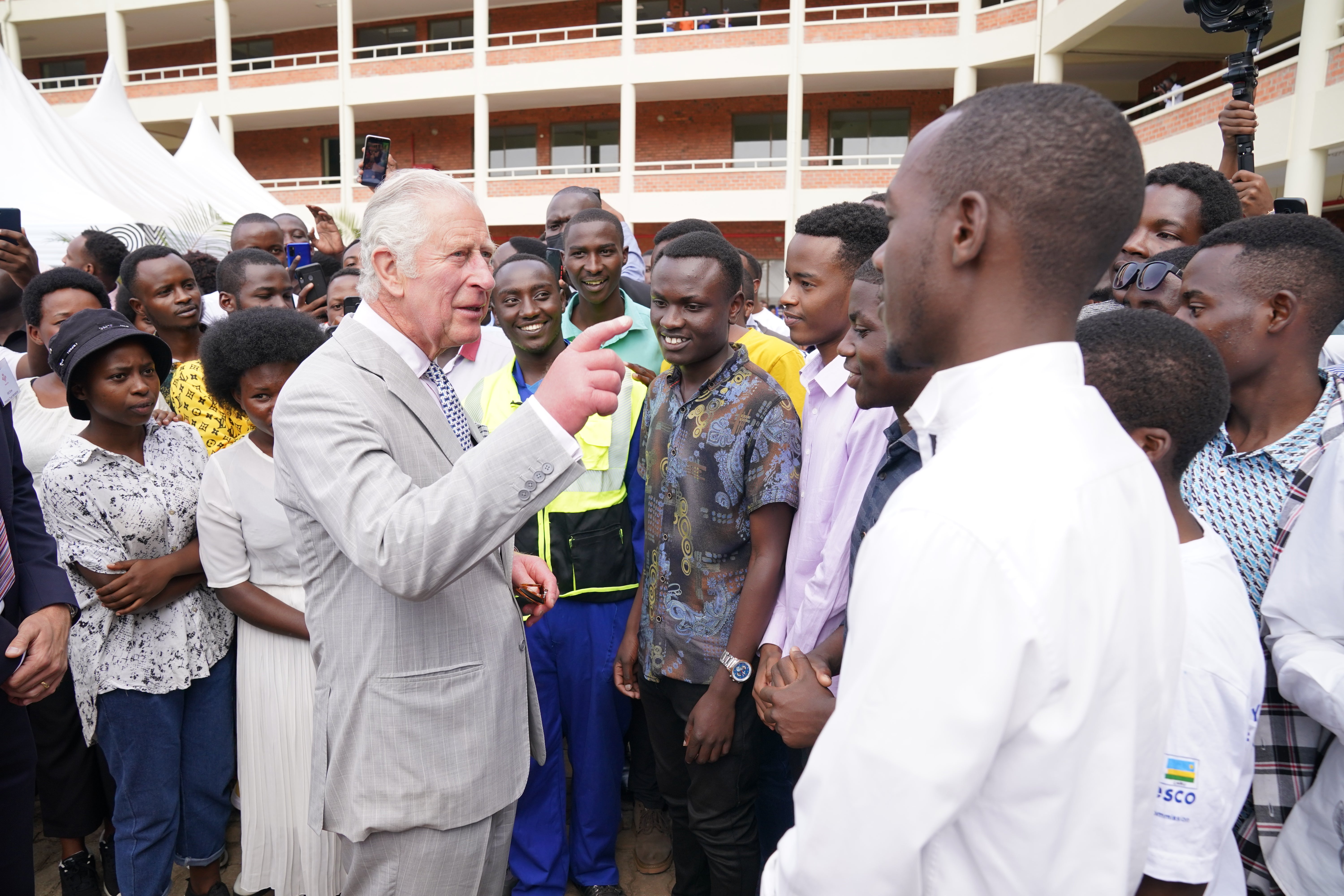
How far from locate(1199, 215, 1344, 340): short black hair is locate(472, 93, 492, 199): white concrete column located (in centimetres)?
1913

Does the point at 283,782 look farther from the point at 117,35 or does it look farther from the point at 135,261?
the point at 117,35

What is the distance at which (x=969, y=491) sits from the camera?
87 centimetres

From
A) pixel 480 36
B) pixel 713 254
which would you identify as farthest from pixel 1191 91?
pixel 713 254

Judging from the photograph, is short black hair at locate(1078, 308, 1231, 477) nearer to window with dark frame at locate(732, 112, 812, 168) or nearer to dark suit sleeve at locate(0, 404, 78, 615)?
Answer: dark suit sleeve at locate(0, 404, 78, 615)

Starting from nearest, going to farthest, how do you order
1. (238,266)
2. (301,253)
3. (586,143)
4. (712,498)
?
(712,498) → (238,266) → (301,253) → (586,143)

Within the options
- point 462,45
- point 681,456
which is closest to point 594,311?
point 681,456

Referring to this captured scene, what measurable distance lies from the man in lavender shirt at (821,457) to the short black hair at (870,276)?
0.02 metres

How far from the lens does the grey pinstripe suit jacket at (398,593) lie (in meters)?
1.46

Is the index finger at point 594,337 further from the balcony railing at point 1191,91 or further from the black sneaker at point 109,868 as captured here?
→ the balcony railing at point 1191,91

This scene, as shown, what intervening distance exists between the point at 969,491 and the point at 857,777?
338 mm

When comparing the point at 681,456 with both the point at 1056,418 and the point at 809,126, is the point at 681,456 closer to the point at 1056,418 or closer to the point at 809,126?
the point at 1056,418

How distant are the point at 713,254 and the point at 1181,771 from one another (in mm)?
1896

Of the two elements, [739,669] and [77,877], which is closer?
[739,669]

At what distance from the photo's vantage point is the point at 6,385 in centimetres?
246
